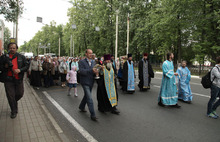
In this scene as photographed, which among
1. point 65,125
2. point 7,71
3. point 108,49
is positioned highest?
point 108,49

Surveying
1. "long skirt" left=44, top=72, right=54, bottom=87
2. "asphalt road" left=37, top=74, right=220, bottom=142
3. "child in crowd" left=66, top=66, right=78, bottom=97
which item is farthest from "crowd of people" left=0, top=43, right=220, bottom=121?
"long skirt" left=44, top=72, right=54, bottom=87

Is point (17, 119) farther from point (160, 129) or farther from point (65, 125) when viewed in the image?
point (160, 129)

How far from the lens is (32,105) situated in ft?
20.9

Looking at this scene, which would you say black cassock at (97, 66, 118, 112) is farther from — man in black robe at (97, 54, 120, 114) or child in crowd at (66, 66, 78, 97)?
child in crowd at (66, 66, 78, 97)

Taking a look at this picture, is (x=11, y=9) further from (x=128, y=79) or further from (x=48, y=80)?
(x=128, y=79)

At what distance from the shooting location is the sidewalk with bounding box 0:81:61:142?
12.2 ft

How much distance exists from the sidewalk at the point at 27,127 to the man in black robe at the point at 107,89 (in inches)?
69.5

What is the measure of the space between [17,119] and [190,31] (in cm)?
2513

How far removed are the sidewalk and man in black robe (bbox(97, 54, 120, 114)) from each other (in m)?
1.76

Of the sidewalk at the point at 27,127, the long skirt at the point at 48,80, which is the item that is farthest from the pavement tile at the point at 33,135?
the long skirt at the point at 48,80

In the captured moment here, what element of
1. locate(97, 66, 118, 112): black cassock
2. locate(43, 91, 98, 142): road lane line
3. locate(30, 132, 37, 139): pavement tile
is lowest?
locate(43, 91, 98, 142): road lane line

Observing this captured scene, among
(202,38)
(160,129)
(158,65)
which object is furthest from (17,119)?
(158,65)

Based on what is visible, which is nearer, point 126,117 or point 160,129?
point 160,129

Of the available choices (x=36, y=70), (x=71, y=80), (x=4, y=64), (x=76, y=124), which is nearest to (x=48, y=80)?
(x=36, y=70)
